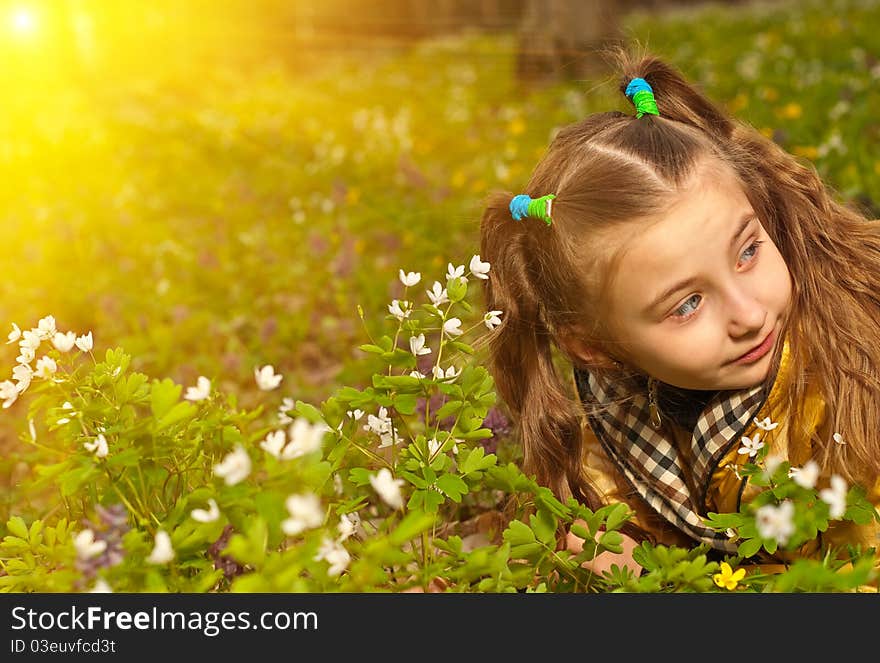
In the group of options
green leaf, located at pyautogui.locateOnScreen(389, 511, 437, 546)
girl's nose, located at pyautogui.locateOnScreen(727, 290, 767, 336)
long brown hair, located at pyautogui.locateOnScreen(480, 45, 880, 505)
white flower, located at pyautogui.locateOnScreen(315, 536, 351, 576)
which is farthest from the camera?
long brown hair, located at pyautogui.locateOnScreen(480, 45, 880, 505)

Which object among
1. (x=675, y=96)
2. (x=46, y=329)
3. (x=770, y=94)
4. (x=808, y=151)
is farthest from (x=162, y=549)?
(x=770, y=94)

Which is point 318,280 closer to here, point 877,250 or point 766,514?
point 877,250

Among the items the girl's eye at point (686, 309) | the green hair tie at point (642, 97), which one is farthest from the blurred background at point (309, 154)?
the girl's eye at point (686, 309)

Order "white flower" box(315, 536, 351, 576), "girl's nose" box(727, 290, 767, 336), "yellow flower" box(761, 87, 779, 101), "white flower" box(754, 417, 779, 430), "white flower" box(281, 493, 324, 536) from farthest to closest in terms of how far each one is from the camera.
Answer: "yellow flower" box(761, 87, 779, 101), "girl's nose" box(727, 290, 767, 336), "white flower" box(754, 417, 779, 430), "white flower" box(315, 536, 351, 576), "white flower" box(281, 493, 324, 536)

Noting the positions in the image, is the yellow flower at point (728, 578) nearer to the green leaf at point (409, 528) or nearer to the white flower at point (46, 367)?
the green leaf at point (409, 528)

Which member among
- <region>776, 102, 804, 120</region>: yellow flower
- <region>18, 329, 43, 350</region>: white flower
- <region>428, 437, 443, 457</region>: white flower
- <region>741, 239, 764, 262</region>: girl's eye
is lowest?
<region>428, 437, 443, 457</region>: white flower

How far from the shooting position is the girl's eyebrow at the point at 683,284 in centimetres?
209

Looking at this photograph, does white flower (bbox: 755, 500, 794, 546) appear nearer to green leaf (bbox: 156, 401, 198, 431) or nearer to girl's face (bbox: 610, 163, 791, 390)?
girl's face (bbox: 610, 163, 791, 390)

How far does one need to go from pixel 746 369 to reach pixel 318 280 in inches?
113

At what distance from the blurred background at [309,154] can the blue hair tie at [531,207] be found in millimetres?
355

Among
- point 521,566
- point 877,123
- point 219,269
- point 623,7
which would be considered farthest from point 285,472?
point 623,7

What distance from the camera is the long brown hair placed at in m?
2.19

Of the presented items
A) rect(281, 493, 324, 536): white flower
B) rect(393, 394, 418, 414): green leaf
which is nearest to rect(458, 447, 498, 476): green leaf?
rect(393, 394, 418, 414): green leaf

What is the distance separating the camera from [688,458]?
252 cm
